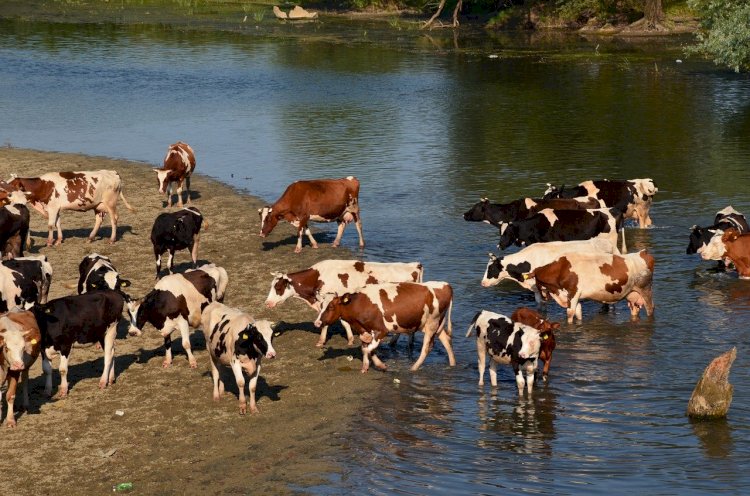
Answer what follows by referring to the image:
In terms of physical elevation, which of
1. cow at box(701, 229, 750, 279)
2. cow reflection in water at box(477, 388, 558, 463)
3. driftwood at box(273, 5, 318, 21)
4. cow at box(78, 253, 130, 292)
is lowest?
cow reflection in water at box(477, 388, 558, 463)

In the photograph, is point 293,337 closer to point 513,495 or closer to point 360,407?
point 360,407

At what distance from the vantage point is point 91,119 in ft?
139

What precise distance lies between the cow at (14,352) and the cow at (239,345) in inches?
87.9

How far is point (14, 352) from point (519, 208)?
11.7m

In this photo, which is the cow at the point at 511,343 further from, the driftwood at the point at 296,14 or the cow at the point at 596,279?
the driftwood at the point at 296,14

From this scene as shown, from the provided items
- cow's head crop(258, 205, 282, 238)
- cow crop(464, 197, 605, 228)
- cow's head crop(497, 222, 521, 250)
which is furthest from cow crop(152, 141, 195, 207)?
cow's head crop(497, 222, 521, 250)

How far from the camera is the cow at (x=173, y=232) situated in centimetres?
2161

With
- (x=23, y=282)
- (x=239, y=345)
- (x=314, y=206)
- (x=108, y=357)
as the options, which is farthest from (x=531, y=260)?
(x=23, y=282)

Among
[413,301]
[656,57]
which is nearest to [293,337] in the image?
[413,301]

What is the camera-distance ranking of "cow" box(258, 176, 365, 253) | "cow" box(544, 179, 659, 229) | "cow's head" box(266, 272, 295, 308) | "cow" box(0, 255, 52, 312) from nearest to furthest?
"cow" box(0, 255, 52, 312) → "cow's head" box(266, 272, 295, 308) → "cow" box(258, 176, 365, 253) → "cow" box(544, 179, 659, 229)

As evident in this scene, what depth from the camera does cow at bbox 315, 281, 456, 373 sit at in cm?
1667

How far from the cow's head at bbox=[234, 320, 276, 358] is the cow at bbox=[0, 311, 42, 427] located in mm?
2588

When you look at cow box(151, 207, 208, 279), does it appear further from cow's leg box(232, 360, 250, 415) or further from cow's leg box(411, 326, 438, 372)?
cow's leg box(232, 360, 250, 415)

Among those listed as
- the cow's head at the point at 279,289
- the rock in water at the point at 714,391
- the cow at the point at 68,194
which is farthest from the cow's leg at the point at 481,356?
the cow at the point at 68,194
